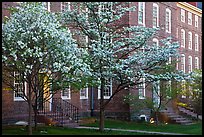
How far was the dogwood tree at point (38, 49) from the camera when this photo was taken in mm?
14062

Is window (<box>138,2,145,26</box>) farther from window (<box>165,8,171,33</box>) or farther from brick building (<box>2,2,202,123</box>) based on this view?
window (<box>165,8,171,33</box>)

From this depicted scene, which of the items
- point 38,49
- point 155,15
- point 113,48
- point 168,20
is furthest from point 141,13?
point 38,49

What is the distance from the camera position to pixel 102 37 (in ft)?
56.9

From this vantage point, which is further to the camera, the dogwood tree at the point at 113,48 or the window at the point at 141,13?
the window at the point at 141,13

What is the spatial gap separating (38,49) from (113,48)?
426cm

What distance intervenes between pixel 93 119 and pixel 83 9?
7.73 metres

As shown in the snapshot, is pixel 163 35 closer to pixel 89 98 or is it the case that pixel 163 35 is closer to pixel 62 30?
pixel 89 98

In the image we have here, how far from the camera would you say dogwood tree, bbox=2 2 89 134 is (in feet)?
46.1

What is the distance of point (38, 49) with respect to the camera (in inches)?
550

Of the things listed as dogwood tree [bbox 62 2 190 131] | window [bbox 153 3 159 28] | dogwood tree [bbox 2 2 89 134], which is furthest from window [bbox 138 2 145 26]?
dogwood tree [bbox 2 2 89 134]

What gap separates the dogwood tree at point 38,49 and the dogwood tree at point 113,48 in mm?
2017

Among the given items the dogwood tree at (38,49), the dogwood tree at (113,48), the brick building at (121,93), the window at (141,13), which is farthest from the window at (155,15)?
the dogwood tree at (38,49)

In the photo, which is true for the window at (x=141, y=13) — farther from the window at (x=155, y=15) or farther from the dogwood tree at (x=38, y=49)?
the dogwood tree at (x=38, y=49)

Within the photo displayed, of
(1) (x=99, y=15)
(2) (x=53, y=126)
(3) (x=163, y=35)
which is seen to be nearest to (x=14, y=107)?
(2) (x=53, y=126)
